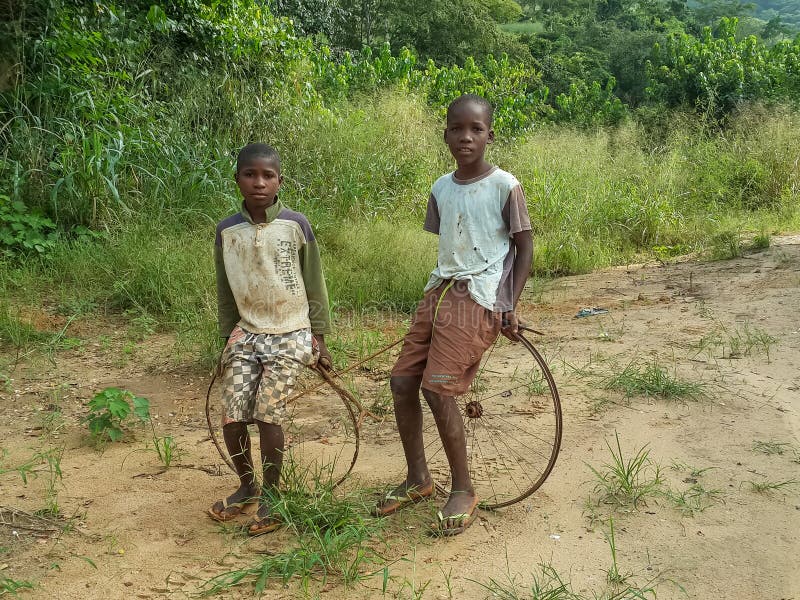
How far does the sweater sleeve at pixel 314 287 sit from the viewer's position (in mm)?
2930

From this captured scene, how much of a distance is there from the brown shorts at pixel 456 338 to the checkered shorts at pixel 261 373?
47cm

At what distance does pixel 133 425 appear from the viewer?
153 inches

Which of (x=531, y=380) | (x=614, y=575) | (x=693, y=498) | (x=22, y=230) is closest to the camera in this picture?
(x=614, y=575)

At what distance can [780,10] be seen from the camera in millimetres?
56438

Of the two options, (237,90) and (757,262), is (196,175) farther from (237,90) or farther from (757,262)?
(757,262)

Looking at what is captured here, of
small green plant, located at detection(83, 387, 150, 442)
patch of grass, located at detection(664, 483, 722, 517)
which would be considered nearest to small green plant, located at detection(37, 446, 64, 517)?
small green plant, located at detection(83, 387, 150, 442)

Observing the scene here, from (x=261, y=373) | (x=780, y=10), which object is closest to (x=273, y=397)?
(x=261, y=373)

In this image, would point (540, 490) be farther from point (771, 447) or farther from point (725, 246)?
point (725, 246)

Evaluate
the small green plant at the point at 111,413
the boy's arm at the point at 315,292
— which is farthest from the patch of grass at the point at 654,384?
the small green plant at the point at 111,413

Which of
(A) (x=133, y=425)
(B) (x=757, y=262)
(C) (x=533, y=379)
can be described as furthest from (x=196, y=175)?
(B) (x=757, y=262)

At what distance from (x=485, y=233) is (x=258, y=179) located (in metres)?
0.83

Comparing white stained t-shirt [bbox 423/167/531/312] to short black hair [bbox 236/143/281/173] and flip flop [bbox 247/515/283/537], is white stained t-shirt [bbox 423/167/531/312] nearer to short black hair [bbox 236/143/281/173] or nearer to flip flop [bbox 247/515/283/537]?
short black hair [bbox 236/143/281/173]

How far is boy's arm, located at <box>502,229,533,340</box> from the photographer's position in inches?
110

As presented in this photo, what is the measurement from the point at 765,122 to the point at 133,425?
10692 mm
